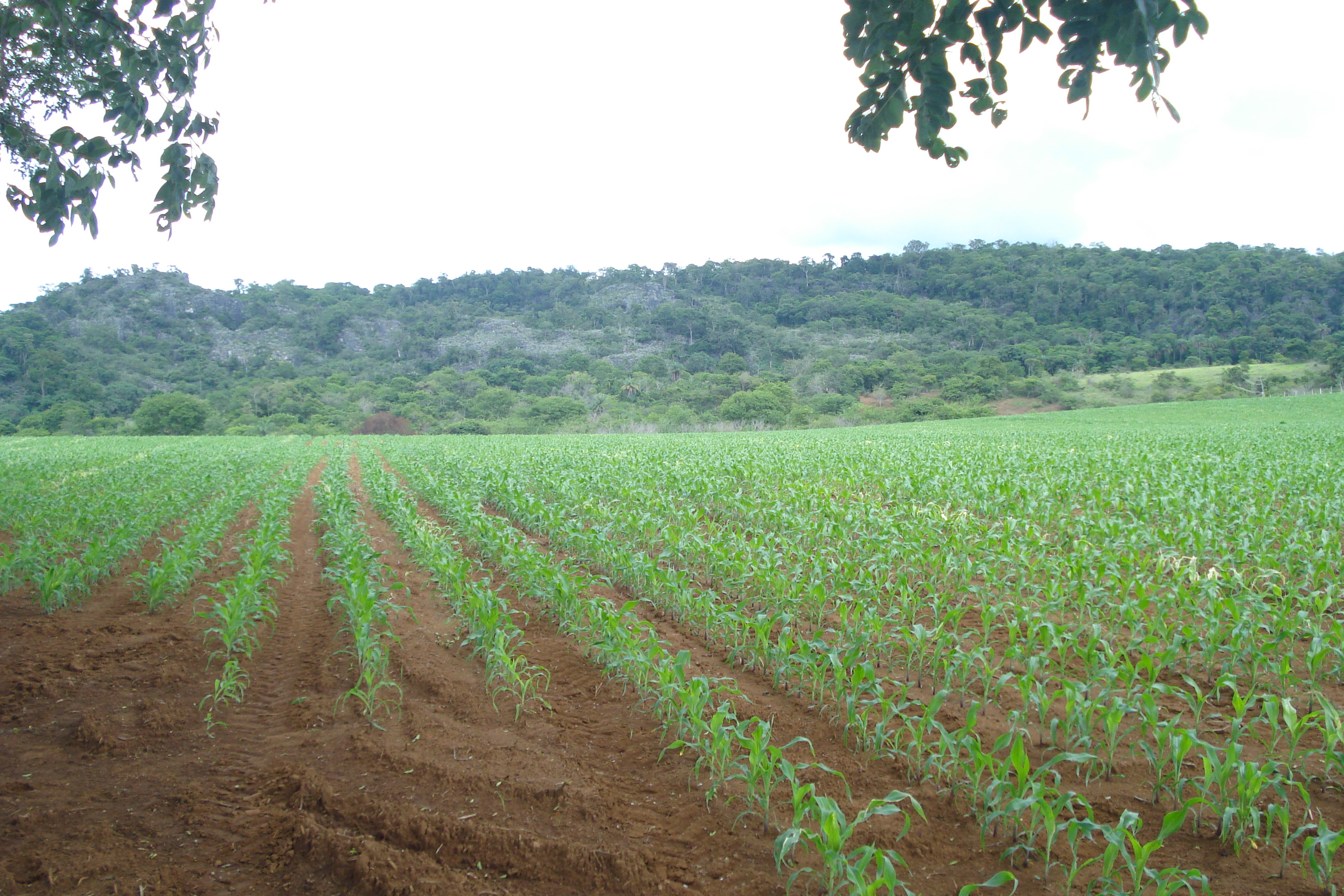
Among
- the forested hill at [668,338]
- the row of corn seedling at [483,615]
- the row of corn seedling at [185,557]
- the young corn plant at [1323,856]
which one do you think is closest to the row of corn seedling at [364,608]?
the row of corn seedling at [483,615]

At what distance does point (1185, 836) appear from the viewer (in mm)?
2658

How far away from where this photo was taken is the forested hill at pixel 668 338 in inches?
2249

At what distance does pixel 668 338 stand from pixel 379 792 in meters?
91.9

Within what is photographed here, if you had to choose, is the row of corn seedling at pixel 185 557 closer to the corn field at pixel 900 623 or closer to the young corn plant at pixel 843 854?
the corn field at pixel 900 623

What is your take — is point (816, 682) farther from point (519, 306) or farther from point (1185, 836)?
point (519, 306)

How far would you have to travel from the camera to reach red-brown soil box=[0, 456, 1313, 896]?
2.44 m

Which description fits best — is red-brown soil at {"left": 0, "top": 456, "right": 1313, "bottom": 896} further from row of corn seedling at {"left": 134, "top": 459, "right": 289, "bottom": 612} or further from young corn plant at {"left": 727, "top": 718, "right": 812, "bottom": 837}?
row of corn seedling at {"left": 134, "top": 459, "right": 289, "bottom": 612}

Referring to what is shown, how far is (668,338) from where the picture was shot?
3671 inches

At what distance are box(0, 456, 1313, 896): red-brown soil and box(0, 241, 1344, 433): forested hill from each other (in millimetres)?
50205

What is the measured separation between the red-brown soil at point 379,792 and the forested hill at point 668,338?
5021 cm

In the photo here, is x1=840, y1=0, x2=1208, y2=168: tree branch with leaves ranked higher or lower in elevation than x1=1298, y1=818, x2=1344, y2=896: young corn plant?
higher

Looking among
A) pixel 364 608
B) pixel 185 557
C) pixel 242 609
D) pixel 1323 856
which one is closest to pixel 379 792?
pixel 364 608

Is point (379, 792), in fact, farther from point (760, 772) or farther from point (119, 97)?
point (119, 97)

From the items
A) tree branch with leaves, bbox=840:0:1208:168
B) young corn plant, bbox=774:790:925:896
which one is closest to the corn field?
young corn plant, bbox=774:790:925:896
